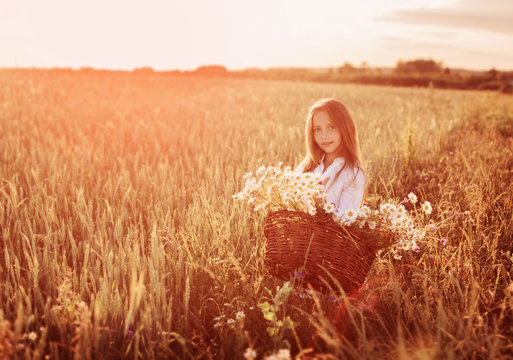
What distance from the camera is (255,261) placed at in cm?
244

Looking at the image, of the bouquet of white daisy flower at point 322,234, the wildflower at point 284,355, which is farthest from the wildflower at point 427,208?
the wildflower at point 284,355

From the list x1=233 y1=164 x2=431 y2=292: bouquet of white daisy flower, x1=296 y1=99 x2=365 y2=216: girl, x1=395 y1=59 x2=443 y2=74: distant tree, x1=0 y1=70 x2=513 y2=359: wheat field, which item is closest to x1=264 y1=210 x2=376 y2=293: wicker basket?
x1=233 y1=164 x2=431 y2=292: bouquet of white daisy flower

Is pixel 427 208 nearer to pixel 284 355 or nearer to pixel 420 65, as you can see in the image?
pixel 284 355

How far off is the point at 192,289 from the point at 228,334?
0.38m

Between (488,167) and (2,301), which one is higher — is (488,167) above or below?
above

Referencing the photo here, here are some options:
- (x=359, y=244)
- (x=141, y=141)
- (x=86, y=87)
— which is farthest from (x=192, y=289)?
(x=86, y=87)

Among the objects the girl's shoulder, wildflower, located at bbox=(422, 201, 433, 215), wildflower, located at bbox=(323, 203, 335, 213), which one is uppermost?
the girl's shoulder

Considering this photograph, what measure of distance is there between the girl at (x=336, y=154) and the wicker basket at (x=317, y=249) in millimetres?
340

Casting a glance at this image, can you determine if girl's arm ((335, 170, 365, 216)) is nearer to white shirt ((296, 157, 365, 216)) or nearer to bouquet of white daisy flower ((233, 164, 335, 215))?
white shirt ((296, 157, 365, 216))

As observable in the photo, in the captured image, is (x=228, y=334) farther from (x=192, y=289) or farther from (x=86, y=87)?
(x=86, y=87)

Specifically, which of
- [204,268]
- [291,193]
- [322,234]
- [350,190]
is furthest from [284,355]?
[350,190]

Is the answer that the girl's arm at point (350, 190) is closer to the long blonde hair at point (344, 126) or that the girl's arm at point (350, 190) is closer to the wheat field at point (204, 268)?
the long blonde hair at point (344, 126)

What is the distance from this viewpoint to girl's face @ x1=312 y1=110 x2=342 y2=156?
262 centimetres

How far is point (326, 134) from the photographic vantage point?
2633 millimetres
